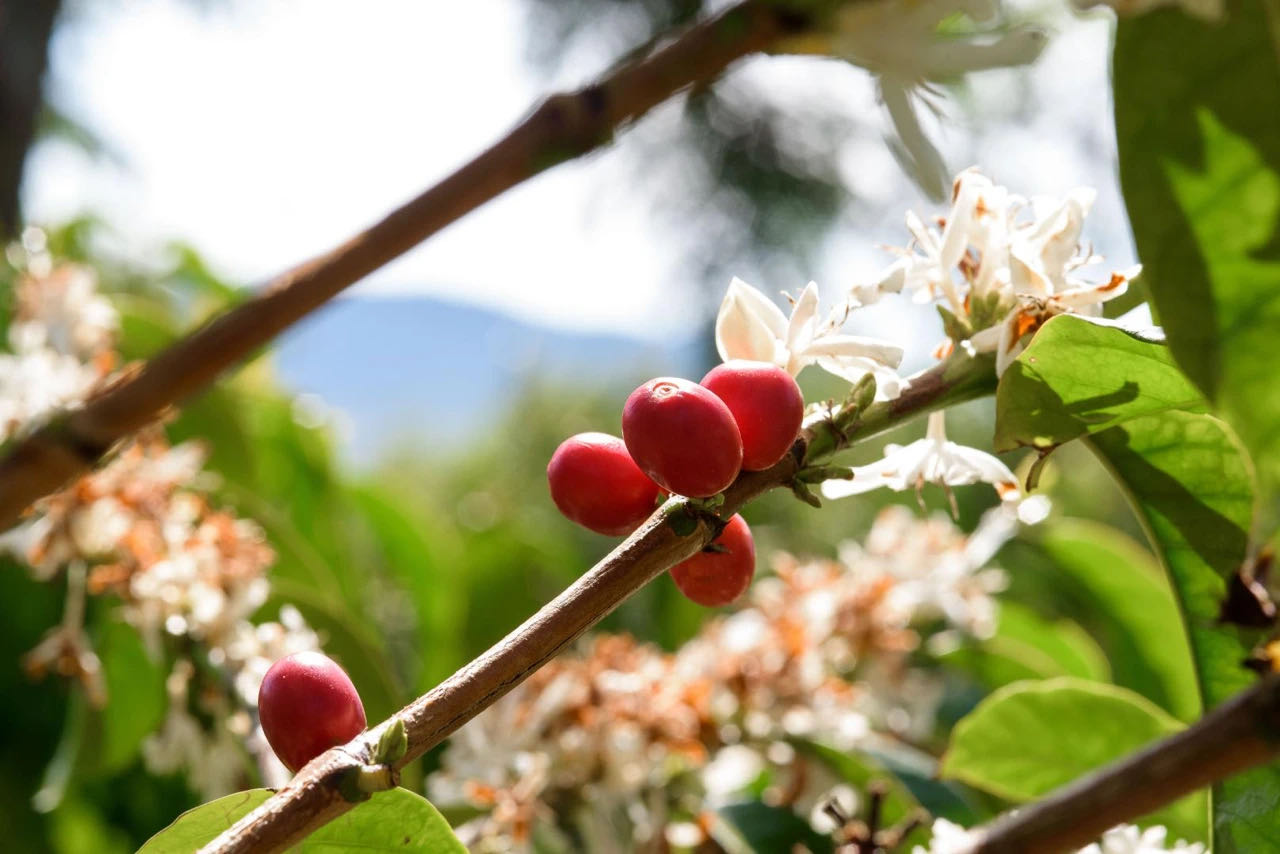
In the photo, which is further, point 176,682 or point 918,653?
point 918,653

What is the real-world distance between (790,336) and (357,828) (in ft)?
0.61

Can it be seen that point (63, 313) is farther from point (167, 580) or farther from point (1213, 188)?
point (1213, 188)

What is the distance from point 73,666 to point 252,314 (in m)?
0.37

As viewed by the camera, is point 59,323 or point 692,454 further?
point 59,323

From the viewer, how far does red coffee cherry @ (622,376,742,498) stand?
0.26m

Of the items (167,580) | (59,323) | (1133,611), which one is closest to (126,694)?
(167,580)

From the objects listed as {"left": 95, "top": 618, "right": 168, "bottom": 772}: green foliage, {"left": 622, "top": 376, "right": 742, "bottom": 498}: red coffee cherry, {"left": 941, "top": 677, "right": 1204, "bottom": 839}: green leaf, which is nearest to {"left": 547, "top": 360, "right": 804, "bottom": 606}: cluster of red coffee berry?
{"left": 622, "top": 376, "right": 742, "bottom": 498}: red coffee cherry

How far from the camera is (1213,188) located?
0.81ft

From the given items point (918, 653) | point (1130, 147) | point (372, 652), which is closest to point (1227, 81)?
point (1130, 147)

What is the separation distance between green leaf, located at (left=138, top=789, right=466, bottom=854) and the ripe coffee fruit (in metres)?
0.01

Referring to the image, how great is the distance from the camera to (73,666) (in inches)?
23.0

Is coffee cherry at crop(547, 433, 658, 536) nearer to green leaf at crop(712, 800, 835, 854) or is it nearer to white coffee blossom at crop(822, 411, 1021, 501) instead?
white coffee blossom at crop(822, 411, 1021, 501)

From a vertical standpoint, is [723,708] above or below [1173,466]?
below

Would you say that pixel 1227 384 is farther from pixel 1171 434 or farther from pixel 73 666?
pixel 73 666
